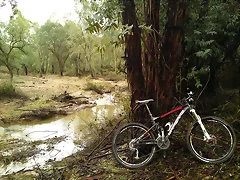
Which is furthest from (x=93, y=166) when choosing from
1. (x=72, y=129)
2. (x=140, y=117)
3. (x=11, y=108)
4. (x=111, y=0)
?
(x=11, y=108)

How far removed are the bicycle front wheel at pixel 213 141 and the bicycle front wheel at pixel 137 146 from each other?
27.5 inches

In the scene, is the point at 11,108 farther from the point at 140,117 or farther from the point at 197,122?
the point at 197,122

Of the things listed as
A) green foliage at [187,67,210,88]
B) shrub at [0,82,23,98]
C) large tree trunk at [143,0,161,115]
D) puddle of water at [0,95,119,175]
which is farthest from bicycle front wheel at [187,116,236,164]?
shrub at [0,82,23,98]

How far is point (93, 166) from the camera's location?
173 inches

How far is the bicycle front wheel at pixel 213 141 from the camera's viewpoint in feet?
11.9

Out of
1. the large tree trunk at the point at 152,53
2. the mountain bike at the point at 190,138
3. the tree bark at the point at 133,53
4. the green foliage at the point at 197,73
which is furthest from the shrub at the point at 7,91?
the large tree trunk at the point at 152,53

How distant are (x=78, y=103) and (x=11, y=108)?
436 cm

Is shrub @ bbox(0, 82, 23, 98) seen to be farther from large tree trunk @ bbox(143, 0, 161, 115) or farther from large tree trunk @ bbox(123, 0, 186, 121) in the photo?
large tree trunk @ bbox(143, 0, 161, 115)

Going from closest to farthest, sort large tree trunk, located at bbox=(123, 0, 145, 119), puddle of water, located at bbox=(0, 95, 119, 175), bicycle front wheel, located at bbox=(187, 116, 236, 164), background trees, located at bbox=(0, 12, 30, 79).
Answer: bicycle front wheel, located at bbox=(187, 116, 236, 164) → large tree trunk, located at bbox=(123, 0, 145, 119) → puddle of water, located at bbox=(0, 95, 119, 175) → background trees, located at bbox=(0, 12, 30, 79)

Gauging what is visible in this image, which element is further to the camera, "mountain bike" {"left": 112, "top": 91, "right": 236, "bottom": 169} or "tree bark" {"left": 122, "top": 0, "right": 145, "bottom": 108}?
"tree bark" {"left": 122, "top": 0, "right": 145, "bottom": 108}

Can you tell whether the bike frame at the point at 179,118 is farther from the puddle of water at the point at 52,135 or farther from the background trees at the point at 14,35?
the background trees at the point at 14,35

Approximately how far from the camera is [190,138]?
379cm

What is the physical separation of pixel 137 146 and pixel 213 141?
131cm

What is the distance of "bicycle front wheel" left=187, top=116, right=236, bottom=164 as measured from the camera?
3621 mm
